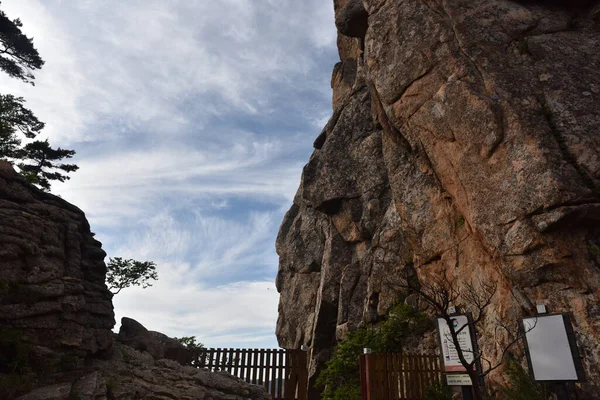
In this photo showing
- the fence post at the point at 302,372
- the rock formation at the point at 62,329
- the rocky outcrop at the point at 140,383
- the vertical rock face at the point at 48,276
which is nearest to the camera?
the rocky outcrop at the point at 140,383

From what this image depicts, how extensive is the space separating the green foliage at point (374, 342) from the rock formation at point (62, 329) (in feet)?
8.45

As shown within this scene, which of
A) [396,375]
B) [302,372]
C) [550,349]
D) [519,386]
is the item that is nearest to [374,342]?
[396,375]

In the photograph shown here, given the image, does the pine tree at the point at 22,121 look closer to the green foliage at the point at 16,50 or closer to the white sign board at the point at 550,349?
the green foliage at the point at 16,50

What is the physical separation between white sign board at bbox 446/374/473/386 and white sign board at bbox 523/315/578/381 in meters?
1.21

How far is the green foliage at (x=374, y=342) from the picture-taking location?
13420 millimetres

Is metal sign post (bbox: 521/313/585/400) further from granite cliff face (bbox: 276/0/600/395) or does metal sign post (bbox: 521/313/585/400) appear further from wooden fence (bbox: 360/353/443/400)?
wooden fence (bbox: 360/353/443/400)

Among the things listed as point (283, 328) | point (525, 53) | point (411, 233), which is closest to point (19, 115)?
point (283, 328)

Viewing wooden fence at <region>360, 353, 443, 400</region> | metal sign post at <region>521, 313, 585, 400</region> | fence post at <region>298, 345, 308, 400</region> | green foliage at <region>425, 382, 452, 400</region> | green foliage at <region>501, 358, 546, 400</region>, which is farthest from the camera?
fence post at <region>298, 345, 308, 400</region>

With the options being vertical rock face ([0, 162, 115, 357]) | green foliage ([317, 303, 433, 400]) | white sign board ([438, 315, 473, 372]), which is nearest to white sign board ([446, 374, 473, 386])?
white sign board ([438, 315, 473, 372])

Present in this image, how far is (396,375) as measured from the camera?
417 inches

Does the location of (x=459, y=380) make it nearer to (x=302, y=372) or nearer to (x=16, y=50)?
(x=302, y=372)

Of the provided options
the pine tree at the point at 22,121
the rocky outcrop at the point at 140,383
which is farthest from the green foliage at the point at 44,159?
the rocky outcrop at the point at 140,383

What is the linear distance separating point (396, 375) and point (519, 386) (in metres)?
2.98

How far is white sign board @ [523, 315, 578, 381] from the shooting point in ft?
22.9
